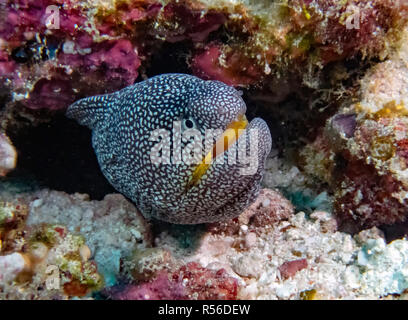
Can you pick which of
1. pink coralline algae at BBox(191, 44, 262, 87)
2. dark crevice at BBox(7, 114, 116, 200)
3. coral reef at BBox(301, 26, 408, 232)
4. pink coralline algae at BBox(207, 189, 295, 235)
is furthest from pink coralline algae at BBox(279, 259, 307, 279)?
dark crevice at BBox(7, 114, 116, 200)

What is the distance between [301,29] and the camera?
4.00 m

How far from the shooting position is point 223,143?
334 centimetres

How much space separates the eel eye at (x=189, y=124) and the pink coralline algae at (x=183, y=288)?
154 cm

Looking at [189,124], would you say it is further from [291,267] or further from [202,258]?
[291,267]

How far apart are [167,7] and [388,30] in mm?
2709

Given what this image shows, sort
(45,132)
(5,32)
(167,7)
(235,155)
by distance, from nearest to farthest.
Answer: (235,155)
(5,32)
(167,7)
(45,132)

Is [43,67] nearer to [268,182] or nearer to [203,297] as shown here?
[203,297]

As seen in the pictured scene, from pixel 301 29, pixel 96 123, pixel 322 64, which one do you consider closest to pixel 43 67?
pixel 96 123

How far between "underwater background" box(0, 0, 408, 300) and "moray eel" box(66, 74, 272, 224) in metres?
0.03

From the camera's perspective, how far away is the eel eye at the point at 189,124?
11.3ft

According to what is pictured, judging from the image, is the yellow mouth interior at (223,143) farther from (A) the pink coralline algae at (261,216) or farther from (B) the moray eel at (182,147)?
(A) the pink coralline algae at (261,216)

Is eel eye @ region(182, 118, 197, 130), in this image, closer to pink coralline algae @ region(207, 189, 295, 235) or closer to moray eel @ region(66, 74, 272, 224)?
moray eel @ region(66, 74, 272, 224)

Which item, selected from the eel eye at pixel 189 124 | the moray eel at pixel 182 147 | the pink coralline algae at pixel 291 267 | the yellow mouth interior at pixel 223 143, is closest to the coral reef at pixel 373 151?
the pink coralline algae at pixel 291 267

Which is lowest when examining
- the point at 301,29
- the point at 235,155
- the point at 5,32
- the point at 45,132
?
the point at 45,132
